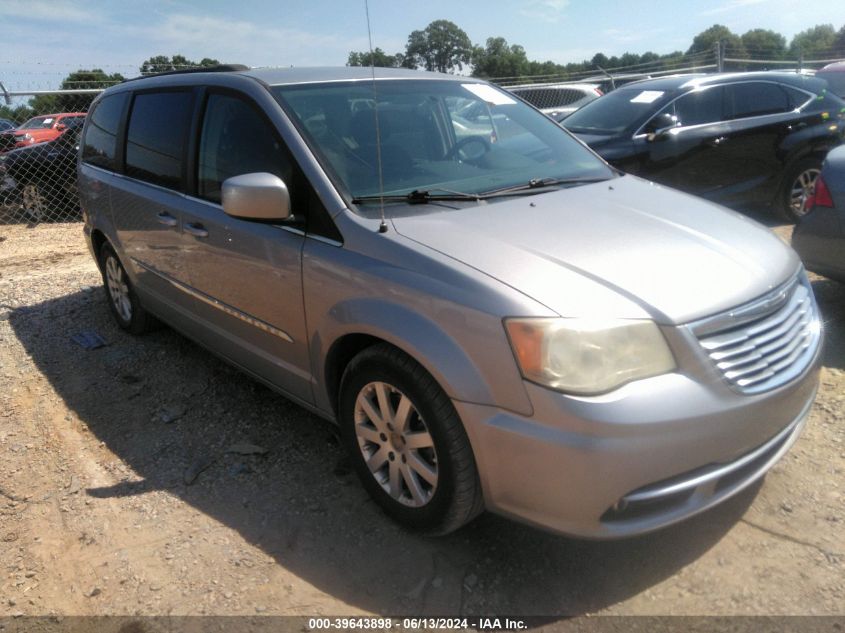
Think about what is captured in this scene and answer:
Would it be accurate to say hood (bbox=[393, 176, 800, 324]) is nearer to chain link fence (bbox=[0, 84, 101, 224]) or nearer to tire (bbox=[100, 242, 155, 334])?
tire (bbox=[100, 242, 155, 334])

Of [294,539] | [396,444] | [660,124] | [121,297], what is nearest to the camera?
[396,444]

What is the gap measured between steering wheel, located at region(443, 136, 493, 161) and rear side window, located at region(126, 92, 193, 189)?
145 cm

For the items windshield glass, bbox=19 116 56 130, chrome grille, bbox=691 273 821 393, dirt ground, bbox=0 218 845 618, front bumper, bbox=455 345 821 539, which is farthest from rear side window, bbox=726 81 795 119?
windshield glass, bbox=19 116 56 130

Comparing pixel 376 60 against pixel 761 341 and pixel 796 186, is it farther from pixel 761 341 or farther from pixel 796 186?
pixel 796 186

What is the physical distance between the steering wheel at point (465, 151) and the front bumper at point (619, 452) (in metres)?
1.50

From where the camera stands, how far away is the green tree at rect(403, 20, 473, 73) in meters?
4.42

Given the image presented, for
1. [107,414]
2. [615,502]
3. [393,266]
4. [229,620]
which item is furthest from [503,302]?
[107,414]

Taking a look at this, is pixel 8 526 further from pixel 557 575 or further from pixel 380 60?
pixel 380 60

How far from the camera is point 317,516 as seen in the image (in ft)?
9.65

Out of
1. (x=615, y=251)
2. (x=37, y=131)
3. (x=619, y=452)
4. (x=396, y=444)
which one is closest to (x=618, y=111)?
(x=615, y=251)

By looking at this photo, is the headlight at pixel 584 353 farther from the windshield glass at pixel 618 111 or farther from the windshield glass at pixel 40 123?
the windshield glass at pixel 40 123

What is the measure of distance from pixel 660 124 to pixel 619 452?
5506 millimetres

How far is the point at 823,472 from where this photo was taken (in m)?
3.01

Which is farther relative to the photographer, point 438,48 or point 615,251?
point 438,48
